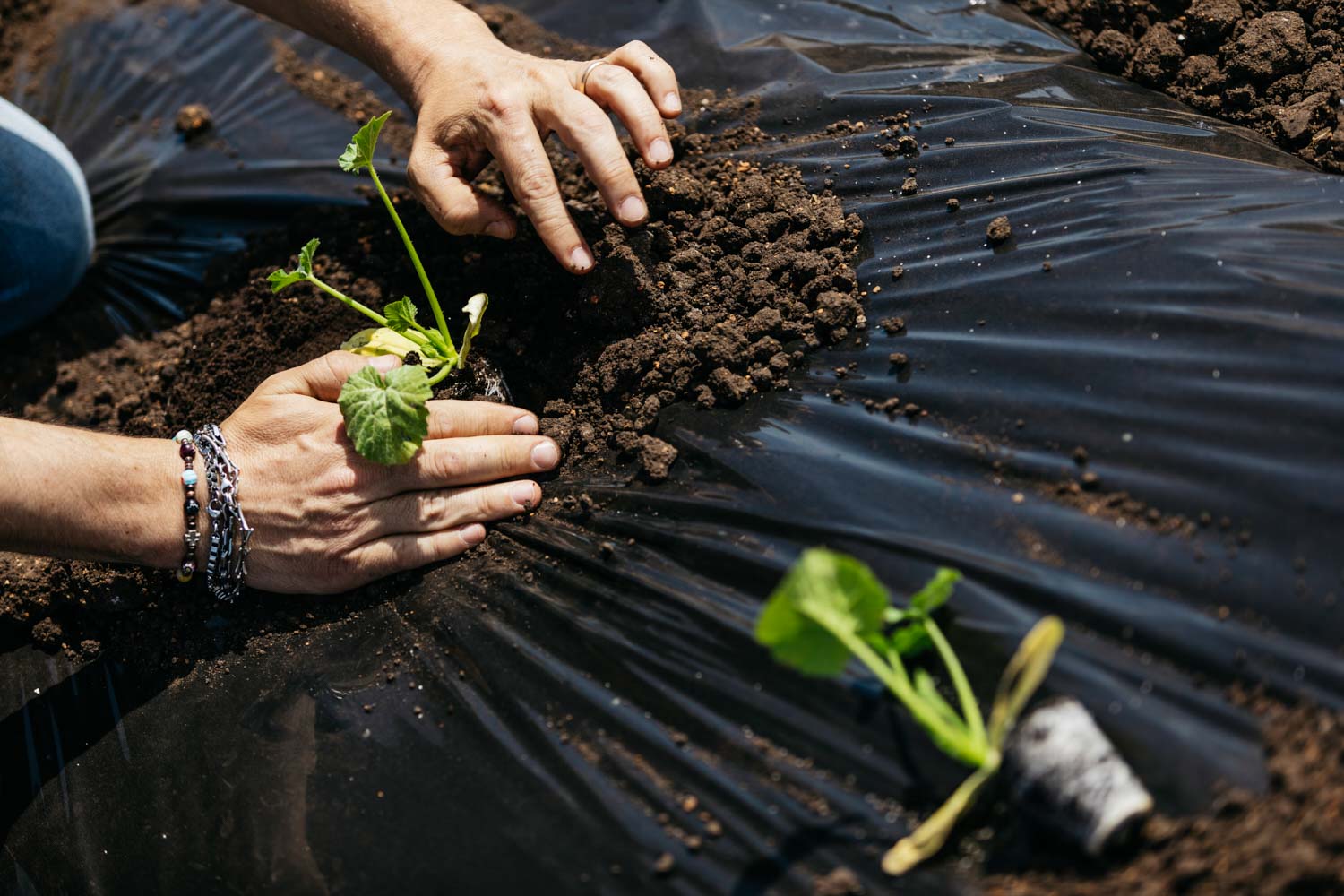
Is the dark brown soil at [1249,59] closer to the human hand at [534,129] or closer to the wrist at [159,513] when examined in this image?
the human hand at [534,129]

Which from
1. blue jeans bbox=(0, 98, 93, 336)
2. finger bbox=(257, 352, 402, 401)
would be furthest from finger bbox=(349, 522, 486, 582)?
blue jeans bbox=(0, 98, 93, 336)

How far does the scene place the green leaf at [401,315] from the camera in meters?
1.86

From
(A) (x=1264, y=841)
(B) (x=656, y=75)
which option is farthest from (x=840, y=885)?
(B) (x=656, y=75)

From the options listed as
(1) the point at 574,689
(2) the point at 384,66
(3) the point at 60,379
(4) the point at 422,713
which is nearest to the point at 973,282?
(1) the point at 574,689

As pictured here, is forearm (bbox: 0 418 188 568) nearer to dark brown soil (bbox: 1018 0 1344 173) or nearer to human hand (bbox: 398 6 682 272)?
human hand (bbox: 398 6 682 272)

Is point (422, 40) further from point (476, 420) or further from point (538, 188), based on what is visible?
point (476, 420)

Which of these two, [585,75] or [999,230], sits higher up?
[585,75]

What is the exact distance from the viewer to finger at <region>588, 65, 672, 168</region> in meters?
1.84

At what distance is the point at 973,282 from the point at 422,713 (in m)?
1.29

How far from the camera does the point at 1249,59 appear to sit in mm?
1973

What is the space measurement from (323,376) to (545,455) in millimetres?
497

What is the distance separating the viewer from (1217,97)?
201 cm

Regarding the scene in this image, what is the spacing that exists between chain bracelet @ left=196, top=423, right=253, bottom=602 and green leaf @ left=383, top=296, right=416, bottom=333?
42cm

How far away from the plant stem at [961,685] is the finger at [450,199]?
1.25 meters
